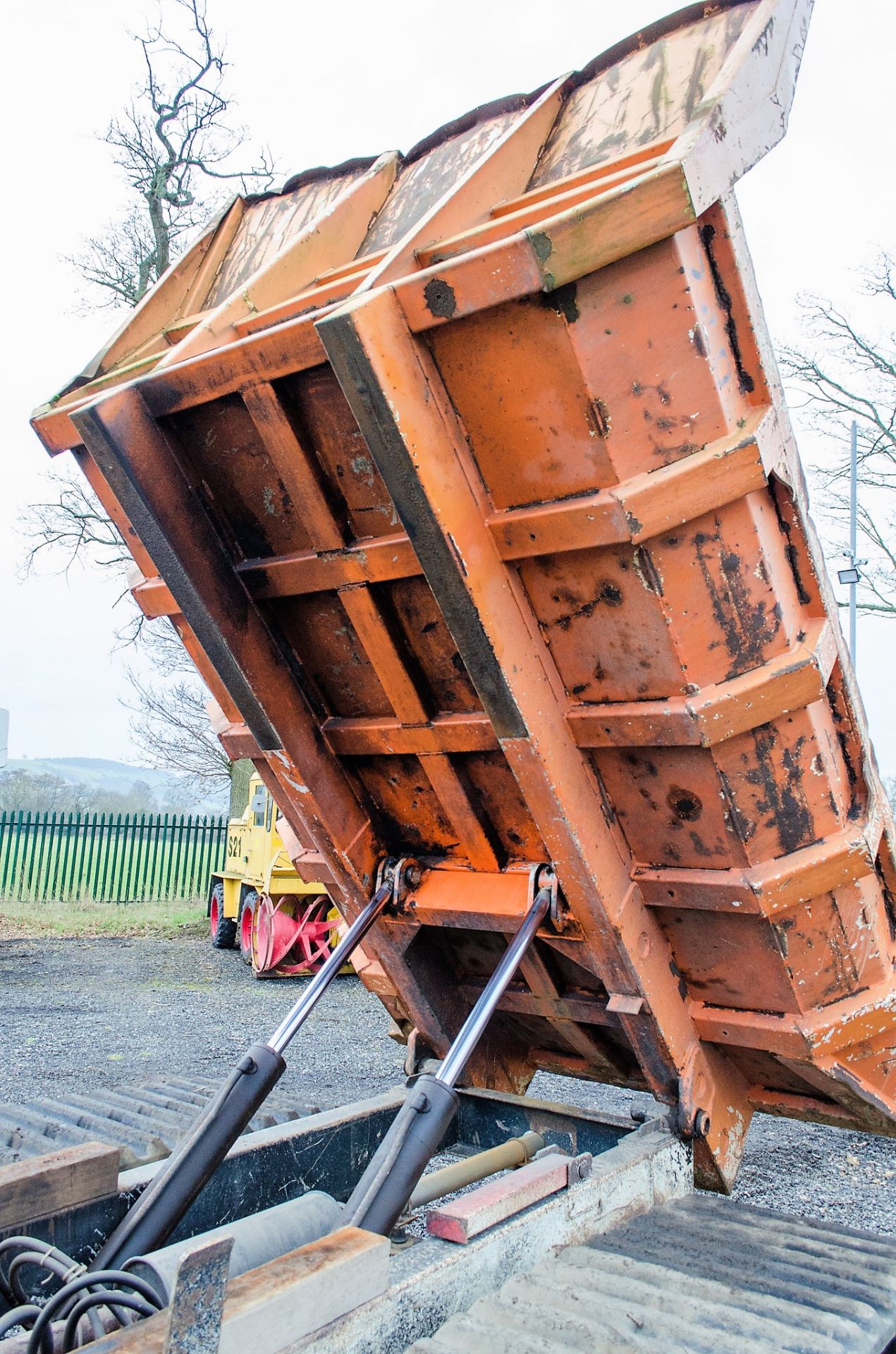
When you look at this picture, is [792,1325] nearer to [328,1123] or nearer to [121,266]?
[328,1123]

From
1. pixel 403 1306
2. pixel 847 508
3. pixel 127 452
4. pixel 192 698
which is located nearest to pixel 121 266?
pixel 192 698

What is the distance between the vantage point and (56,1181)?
263 cm

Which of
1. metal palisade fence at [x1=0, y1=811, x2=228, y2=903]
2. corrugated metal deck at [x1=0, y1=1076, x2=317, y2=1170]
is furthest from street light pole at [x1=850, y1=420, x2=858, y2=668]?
corrugated metal deck at [x1=0, y1=1076, x2=317, y2=1170]

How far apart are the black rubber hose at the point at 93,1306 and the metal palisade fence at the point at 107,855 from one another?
15162 mm

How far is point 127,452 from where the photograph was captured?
268cm

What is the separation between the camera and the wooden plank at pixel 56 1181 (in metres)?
2.54

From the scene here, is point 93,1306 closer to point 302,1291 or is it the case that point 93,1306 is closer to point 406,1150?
point 302,1291

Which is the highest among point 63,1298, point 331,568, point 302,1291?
point 331,568

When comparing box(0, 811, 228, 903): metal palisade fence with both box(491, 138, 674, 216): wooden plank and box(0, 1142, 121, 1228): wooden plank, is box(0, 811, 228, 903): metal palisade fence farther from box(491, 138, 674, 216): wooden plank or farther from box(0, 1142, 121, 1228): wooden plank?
box(491, 138, 674, 216): wooden plank

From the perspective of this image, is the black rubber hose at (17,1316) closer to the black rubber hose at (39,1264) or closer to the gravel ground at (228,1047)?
the black rubber hose at (39,1264)

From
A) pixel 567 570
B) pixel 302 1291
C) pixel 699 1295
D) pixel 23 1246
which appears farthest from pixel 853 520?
pixel 302 1291

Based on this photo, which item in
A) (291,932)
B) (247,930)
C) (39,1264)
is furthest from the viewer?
(247,930)

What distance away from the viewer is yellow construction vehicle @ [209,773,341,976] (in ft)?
33.8

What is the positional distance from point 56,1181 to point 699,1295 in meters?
1.62
